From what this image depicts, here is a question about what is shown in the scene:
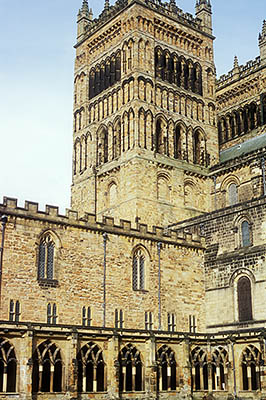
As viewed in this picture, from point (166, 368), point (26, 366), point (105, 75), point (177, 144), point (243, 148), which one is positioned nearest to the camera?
point (26, 366)

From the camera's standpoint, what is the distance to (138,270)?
1638 inches

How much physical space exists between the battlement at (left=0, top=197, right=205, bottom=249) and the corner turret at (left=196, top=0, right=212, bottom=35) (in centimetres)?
2499

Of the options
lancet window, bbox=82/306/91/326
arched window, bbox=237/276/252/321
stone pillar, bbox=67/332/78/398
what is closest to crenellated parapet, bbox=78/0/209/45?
arched window, bbox=237/276/252/321

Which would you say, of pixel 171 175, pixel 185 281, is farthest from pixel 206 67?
pixel 185 281

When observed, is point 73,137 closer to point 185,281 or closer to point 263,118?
point 263,118

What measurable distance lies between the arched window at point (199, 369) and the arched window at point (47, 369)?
9.84m

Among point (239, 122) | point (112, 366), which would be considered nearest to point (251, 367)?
point (112, 366)

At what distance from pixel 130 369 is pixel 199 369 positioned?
18.5 feet

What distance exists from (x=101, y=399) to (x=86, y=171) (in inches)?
1143

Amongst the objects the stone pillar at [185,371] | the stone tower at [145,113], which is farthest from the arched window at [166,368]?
the stone tower at [145,113]

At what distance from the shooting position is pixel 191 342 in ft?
122

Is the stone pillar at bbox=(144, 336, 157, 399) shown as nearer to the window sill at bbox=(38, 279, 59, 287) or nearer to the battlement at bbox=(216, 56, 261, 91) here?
the window sill at bbox=(38, 279, 59, 287)

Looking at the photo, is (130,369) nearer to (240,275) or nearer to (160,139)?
(240,275)

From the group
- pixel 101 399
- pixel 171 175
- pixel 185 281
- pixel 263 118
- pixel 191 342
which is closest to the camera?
pixel 101 399
